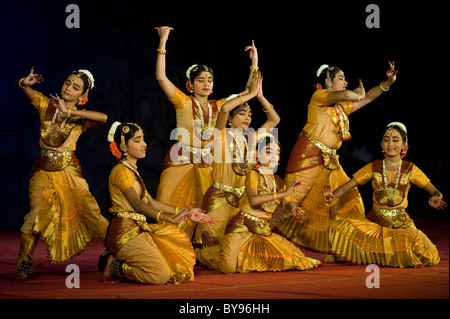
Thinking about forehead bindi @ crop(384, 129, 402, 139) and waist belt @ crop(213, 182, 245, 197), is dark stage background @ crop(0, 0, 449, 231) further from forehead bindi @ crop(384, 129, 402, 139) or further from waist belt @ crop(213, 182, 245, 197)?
waist belt @ crop(213, 182, 245, 197)

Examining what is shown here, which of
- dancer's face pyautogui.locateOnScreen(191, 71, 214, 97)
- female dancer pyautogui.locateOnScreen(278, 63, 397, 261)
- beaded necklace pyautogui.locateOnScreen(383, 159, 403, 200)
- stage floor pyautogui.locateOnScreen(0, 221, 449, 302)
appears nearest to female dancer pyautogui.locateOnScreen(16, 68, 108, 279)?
stage floor pyautogui.locateOnScreen(0, 221, 449, 302)

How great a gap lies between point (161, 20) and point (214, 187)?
3.57 metres

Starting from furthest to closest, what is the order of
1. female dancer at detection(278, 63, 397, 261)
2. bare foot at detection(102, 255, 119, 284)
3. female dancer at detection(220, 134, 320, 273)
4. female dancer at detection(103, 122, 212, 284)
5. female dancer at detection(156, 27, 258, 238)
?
female dancer at detection(278, 63, 397, 261), female dancer at detection(156, 27, 258, 238), female dancer at detection(220, 134, 320, 273), bare foot at detection(102, 255, 119, 284), female dancer at detection(103, 122, 212, 284)

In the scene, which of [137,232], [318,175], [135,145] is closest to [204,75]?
[135,145]

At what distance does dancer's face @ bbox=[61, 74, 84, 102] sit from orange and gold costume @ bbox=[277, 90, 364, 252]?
67.2 inches

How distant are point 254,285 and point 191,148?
1.42 meters

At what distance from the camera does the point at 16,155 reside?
8.01 metres

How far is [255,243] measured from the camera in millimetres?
5121

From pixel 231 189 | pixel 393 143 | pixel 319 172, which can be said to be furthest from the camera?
pixel 319 172

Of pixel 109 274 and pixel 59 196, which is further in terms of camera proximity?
pixel 59 196

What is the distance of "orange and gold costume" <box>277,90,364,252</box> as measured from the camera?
224 inches

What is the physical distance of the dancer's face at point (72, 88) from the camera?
508cm

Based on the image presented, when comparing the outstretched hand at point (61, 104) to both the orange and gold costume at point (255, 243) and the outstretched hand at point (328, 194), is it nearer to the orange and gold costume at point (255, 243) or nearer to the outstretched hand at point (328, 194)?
the orange and gold costume at point (255, 243)

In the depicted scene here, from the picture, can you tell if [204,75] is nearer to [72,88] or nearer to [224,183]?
[224,183]
